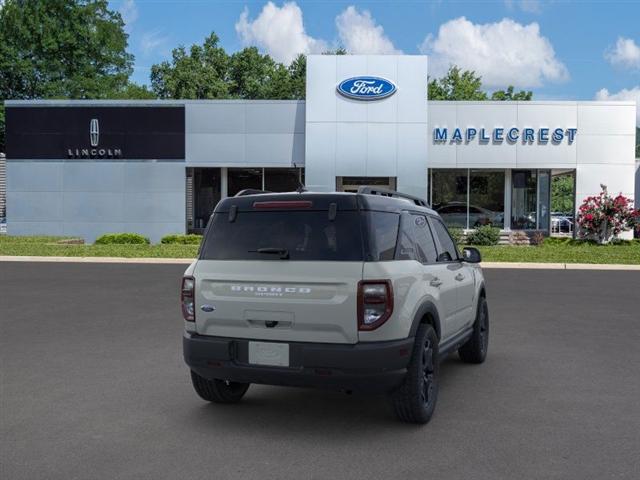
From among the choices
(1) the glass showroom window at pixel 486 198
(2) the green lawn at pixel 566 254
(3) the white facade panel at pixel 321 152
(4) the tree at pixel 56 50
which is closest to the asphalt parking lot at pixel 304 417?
(2) the green lawn at pixel 566 254

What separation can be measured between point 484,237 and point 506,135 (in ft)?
14.2

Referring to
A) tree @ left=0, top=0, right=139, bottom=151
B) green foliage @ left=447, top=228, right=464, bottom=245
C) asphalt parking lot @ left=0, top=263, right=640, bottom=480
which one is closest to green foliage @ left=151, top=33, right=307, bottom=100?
tree @ left=0, top=0, right=139, bottom=151

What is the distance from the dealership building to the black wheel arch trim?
800 inches

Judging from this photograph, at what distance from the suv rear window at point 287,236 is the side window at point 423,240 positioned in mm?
926

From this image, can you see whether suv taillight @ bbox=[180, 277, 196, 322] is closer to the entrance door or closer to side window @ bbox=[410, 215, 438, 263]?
side window @ bbox=[410, 215, 438, 263]

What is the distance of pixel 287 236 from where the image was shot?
5.01 meters

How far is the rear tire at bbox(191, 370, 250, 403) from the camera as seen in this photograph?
5.52 metres

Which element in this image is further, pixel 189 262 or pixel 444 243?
pixel 189 262

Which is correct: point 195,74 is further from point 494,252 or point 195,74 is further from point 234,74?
point 494,252

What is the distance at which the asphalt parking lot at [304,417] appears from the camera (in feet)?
14.1

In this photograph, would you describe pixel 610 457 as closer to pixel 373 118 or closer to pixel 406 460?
pixel 406 460

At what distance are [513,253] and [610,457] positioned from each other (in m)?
18.2

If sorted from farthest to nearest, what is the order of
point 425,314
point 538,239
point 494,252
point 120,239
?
point 538,239 → point 120,239 → point 494,252 → point 425,314

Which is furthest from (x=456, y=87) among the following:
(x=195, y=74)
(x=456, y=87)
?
(x=195, y=74)
